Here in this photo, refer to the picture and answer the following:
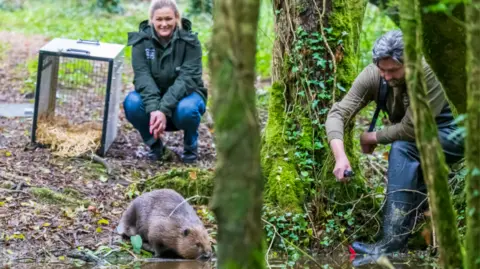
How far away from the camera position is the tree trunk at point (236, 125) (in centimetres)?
278

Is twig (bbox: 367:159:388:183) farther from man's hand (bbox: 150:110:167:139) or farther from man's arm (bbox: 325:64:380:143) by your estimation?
man's hand (bbox: 150:110:167:139)

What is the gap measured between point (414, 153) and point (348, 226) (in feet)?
2.64

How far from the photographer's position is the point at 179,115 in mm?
8094

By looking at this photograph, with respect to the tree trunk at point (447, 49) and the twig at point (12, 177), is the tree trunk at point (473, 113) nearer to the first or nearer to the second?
the tree trunk at point (447, 49)

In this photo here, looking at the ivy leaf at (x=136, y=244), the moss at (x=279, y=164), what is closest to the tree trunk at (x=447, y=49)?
the moss at (x=279, y=164)

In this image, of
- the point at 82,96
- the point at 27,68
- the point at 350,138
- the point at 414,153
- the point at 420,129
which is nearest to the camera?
the point at 420,129

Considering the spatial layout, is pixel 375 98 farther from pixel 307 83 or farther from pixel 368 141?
pixel 307 83

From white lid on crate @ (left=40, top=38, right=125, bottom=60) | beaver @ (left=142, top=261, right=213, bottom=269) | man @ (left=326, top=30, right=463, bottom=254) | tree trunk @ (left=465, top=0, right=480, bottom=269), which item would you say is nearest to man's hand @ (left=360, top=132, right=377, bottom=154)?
man @ (left=326, top=30, right=463, bottom=254)

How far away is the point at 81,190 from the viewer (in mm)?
7297

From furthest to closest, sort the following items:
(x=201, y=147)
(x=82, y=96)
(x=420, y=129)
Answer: (x=82, y=96)
(x=201, y=147)
(x=420, y=129)

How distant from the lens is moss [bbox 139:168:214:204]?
7328mm

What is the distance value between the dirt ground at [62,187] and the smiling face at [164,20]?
1243mm

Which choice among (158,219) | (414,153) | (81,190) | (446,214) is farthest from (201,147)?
(446,214)

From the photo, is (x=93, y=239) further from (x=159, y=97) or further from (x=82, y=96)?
(x=82, y=96)
